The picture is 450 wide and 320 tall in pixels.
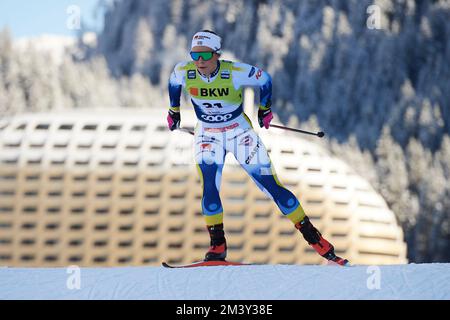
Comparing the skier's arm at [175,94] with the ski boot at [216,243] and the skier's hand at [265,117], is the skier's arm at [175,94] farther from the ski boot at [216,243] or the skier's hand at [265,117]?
the ski boot at [216,243]

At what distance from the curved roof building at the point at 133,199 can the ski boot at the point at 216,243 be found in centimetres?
1847

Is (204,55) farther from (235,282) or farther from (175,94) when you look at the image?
(235,282)

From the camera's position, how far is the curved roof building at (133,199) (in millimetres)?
26859

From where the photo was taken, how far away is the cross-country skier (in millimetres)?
6551

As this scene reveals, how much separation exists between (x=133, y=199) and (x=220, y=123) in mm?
25588

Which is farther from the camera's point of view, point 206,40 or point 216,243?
point 216,243

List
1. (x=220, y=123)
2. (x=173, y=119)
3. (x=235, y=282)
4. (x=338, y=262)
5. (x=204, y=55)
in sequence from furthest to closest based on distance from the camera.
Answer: (x=173, y=119), (x=338, y=262), (x=220, y=123), (x=204, y=55), (x=235, y=282)

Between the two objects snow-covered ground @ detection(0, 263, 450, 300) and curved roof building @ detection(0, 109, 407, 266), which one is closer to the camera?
snow-covered ground @ detection(0, 263, 450, 300)

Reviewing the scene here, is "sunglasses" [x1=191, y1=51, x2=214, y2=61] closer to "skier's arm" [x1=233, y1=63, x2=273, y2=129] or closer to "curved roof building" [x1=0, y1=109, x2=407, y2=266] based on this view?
"skier's arm" [x1=233, y1=63, x2=273, y2=129]

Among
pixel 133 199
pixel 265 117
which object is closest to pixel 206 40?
pixel 265 117

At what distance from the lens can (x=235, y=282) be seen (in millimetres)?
6000

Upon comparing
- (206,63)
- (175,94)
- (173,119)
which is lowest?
(173,119)

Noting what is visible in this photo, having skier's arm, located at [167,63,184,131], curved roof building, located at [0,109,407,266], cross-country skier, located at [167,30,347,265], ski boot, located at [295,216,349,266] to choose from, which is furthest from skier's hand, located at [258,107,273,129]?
curved roof building, located at [0,109,407,266]

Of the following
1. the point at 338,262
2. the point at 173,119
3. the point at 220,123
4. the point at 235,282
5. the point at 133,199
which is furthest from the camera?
the point at 133,199
